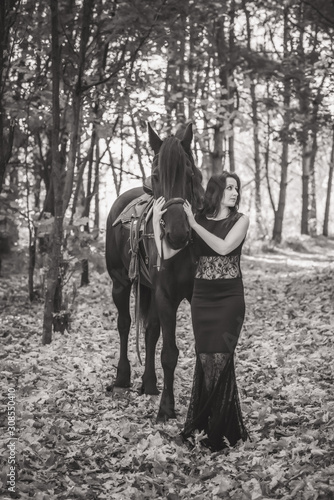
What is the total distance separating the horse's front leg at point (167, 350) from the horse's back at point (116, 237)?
1.90m

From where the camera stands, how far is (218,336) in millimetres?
4516

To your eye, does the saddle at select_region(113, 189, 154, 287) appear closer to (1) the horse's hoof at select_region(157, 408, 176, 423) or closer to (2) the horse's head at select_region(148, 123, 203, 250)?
(2) the horse's head at select_region(148, 123, 203, 250)

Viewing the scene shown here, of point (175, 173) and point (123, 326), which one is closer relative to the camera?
point (175, 173)

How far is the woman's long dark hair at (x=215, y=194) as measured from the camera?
15.0ft

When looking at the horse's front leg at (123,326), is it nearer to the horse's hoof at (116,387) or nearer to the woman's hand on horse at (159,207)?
the horse's hoof at (116,387)

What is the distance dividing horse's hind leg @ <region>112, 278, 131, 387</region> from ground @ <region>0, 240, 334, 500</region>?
230 mm

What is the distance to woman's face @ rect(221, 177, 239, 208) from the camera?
4.53 meters

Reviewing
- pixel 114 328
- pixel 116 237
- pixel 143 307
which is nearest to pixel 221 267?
pixel 143 307

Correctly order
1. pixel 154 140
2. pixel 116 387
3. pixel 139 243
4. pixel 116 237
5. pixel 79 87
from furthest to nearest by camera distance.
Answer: pixel 79 87
pixel 116 237
pixel 116 387
pixel 139 243
pixel 154 140

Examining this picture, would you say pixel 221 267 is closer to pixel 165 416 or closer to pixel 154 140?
pixel 154 140

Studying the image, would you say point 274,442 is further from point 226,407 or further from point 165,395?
point 165,395

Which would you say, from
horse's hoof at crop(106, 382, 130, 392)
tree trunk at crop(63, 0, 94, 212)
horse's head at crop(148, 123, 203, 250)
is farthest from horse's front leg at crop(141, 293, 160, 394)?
tree trunk at crop(63, 0, 94, 212)

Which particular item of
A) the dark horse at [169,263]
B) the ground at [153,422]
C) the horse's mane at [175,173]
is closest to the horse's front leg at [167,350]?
the dark horse at [169,263]

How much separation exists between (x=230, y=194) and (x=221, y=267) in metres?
0.58
